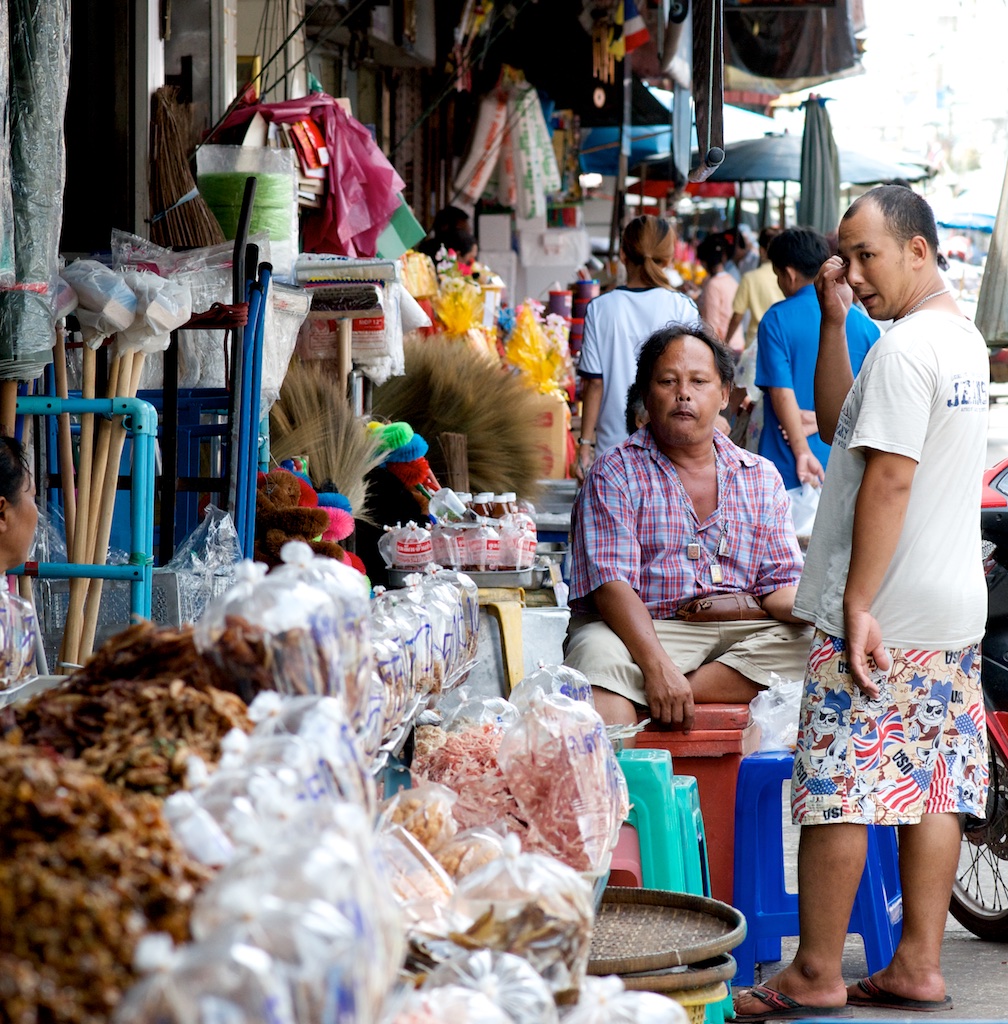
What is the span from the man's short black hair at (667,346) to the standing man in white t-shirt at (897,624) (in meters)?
0.70

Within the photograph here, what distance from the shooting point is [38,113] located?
2.43 meters

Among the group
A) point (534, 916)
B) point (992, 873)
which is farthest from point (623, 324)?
point (534, 916)

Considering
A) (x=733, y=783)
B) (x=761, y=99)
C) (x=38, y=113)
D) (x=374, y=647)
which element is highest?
(x=761, y=99)

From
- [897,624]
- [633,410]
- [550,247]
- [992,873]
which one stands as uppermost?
[550,247]

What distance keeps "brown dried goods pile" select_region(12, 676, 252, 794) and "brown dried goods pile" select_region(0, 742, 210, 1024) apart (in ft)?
0.27

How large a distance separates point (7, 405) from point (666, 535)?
1.52 metres

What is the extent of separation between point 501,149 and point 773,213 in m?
15.0

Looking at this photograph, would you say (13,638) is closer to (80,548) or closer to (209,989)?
(80,548)

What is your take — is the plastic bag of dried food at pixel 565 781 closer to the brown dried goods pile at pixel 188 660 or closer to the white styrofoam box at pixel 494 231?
the brown dried goods pile at pixel 188 660

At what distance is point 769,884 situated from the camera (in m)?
2.98

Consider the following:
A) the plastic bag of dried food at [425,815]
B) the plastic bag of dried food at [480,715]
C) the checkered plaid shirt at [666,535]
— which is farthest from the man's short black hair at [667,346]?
the plastic bag of dried food at [425,815]

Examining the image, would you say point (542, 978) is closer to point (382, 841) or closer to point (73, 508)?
point (382, 841)

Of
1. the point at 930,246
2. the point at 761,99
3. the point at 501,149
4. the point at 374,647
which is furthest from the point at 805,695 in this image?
the point at 761,99

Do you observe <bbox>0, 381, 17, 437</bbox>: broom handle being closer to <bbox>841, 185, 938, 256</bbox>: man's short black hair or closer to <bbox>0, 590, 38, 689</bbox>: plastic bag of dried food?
<bbox>0, 590, 38, 689</bbox>: plastic bag of dried food
